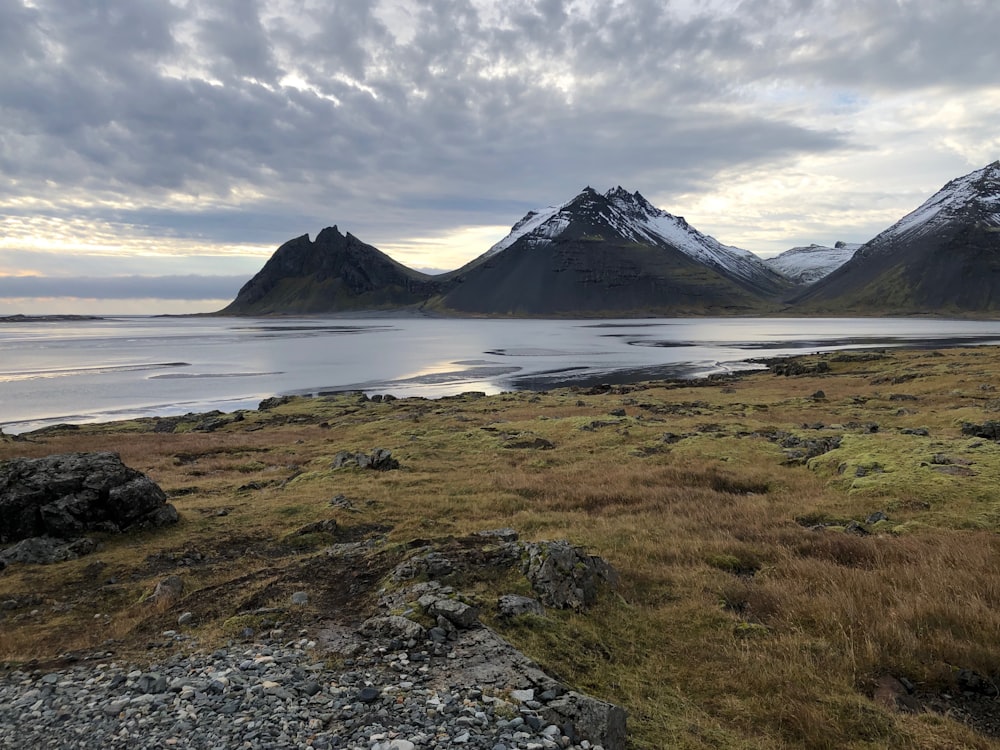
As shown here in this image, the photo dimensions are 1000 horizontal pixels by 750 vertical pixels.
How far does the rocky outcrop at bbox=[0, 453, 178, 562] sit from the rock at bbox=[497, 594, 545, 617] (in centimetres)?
1255

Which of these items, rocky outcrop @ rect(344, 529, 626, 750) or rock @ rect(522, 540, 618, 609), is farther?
rock @ rect(522, 540, 618, 609)

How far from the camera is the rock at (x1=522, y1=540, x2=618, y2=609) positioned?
11.2 metres

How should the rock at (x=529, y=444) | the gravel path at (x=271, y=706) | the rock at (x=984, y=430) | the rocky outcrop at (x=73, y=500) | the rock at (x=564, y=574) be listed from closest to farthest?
the gravel path at (x=271, y=706), the rock at (x=564, y=574), the rocky outcrop at (x=73, y=500), the rock at (x=984, y=430), the rock at (x=529, y=444)

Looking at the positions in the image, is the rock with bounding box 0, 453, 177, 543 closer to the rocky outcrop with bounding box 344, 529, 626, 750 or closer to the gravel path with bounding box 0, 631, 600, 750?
the gravel path with bounding box 0, 631, 600, 750

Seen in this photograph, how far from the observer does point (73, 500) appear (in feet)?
55.8

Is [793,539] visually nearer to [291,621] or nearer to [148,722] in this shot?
[291,621]

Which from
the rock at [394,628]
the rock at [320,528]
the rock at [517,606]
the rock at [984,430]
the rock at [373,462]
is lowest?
the rock at [373,462]

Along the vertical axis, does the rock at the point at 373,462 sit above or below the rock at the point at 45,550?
below

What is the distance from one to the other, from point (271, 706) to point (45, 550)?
40.5ft

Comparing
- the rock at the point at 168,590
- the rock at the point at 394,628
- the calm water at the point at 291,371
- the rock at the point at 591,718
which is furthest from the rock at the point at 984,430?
the calm water at the point at 291,371

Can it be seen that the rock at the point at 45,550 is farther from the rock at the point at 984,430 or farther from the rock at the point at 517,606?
the rock at the point at 984,430

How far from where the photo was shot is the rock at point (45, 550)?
1488cm

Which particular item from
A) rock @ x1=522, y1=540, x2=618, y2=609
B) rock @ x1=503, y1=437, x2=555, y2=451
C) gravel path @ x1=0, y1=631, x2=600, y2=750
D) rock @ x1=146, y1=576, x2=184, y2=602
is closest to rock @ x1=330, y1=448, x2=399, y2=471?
rock @ x1=503, y1=437, x2=555, y2=451

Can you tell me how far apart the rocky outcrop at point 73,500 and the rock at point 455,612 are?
11851mm
